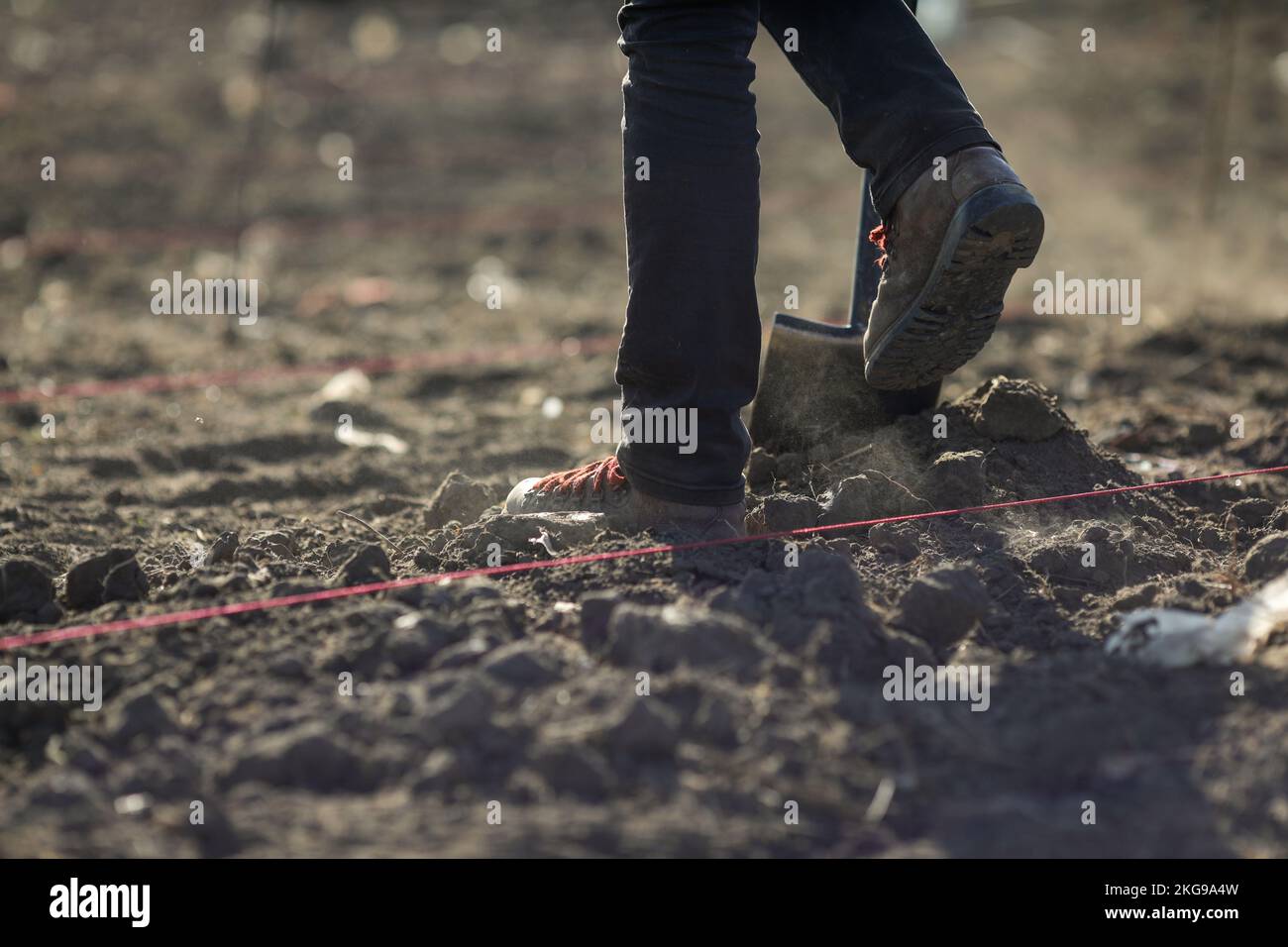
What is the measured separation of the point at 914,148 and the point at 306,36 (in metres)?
12.8

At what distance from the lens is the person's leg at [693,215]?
7.71ft

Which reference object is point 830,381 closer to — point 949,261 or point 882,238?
point 882,238

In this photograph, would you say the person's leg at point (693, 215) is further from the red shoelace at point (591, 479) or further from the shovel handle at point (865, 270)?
the shovel handle at point (865, 270)

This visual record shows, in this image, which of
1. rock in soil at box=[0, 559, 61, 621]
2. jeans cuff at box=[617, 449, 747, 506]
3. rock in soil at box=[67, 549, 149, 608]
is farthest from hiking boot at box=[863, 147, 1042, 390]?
rock in soil at box=[0, 559, 61, 621]

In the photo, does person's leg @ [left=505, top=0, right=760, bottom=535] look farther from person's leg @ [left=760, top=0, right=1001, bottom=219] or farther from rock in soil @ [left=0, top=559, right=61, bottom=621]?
rock in soil @ [left=0, top=559, right=61, bottom=621]

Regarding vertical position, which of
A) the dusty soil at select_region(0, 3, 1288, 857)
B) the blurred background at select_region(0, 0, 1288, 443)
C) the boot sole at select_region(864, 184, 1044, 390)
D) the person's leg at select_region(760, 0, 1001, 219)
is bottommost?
the dusty soil at select_region(0, 3, 1288, 857)

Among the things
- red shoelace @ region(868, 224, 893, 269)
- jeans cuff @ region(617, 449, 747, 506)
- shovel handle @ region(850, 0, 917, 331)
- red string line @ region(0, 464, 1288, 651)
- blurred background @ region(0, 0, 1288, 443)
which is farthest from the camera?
blurred background @ region(0, 0, 1288, 443)

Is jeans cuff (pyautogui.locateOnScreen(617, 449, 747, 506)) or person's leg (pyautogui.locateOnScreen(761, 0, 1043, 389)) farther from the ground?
person's leg (pyautogui.locateOnScreen(761, 0, 1043, 389))

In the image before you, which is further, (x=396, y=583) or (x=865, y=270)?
(x=865, y=270)

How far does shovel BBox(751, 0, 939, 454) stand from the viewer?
3148mm

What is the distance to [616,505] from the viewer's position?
2756 millimetres

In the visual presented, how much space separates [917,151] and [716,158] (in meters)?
0.42

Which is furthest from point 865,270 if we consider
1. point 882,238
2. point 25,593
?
point 25,593
